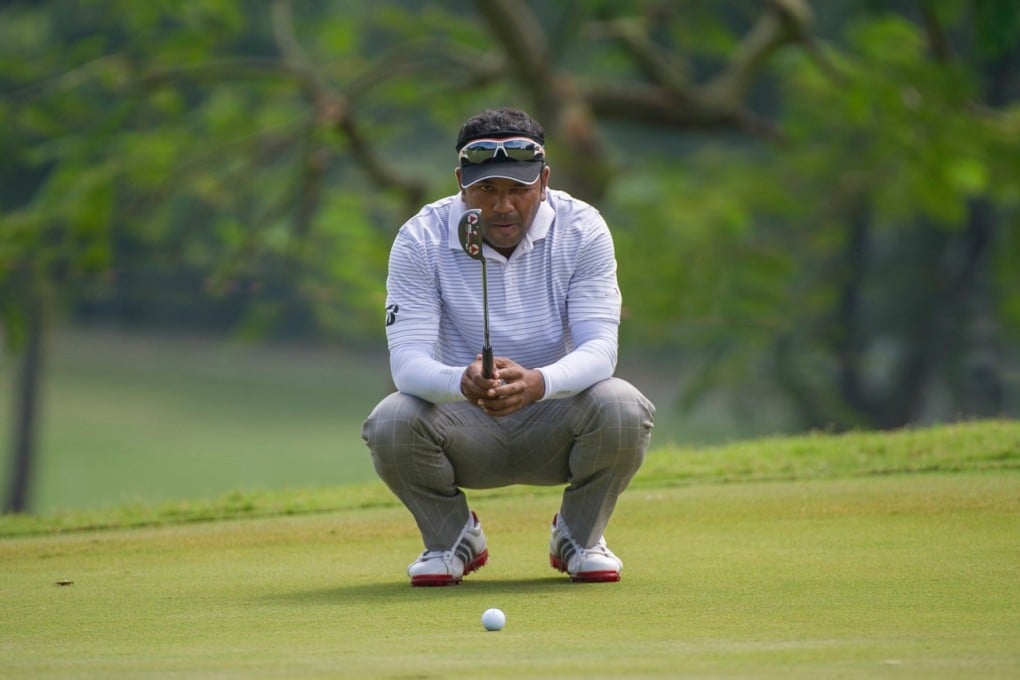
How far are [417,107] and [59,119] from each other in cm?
447

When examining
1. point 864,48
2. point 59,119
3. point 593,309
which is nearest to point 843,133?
point 864,48

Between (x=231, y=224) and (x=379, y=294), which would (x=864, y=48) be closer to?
(x=379, y=294)

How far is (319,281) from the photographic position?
2525cm

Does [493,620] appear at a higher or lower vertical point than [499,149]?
lower

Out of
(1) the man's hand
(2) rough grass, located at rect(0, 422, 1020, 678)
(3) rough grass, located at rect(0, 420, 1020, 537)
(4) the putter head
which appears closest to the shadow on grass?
(2) rough grass, located at rect(0, 422, 1020, 678)

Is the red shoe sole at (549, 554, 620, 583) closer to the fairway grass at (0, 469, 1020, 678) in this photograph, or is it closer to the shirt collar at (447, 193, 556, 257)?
the fairway grass at (0, 469, 1020, 678)

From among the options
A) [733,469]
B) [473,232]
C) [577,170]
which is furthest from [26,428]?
[473,232]

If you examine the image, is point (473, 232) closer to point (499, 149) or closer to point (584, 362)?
point (499, 149)

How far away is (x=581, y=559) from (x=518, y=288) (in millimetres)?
880

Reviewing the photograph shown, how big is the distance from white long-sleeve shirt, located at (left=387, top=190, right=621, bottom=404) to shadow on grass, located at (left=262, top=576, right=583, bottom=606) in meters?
0.66

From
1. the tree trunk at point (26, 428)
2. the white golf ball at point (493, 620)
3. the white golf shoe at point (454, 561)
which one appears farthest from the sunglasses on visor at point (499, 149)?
Answer: the tree trunk at point (26, 428)

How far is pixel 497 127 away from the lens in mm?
5504

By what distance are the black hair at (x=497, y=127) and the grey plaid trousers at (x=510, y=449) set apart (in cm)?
82

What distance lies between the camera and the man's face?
5508 millimetres
